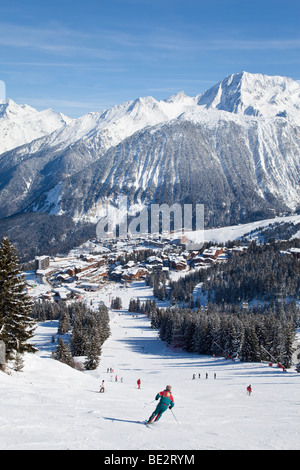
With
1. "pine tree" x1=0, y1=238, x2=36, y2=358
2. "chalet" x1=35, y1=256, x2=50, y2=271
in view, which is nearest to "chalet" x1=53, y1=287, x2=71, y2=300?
"chalet" x1=35, y1=256, x2=50, y2=271

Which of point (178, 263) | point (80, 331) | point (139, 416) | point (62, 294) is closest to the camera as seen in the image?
point (139, 416)

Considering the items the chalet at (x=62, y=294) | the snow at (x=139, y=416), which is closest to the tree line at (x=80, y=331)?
the chalet at (x=62, y=294)

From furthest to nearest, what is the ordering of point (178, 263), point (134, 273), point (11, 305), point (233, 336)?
point (178, 263) < point (134, 273) < point (233, 336) < point (11, 305)

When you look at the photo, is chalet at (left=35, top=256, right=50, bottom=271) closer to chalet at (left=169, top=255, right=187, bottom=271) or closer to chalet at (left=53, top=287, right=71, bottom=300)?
chalet at (left=53, top=287, right=71, bottom=300)

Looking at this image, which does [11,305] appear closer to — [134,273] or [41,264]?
[134,273]

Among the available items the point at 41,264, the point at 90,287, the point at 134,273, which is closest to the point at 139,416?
the point at 90,287

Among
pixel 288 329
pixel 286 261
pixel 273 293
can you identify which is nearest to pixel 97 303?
pixel 273 293

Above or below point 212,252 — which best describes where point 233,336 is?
below

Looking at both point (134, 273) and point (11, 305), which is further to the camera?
point (134, 273)

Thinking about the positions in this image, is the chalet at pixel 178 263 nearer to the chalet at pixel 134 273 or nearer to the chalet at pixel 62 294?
the chalet at pixel 134 273
